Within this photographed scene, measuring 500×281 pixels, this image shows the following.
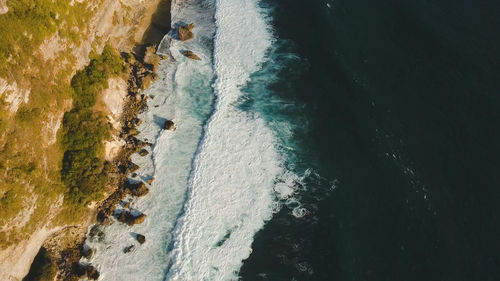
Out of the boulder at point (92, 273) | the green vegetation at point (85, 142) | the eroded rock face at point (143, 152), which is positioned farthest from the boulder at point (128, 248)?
the eroded rock face at point (143, 152)

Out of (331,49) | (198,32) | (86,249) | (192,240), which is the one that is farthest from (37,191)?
(331,49)

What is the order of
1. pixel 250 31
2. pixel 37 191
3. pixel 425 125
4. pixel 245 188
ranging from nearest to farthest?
1. pixel 37 191
2. pixel 245 188
3. pixel 425 125
4. pixel 250 31

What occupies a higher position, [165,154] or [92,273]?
[165,154]

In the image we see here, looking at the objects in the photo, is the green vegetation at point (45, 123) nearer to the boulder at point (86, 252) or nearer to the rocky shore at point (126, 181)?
the rocky shore at point (126, 181)

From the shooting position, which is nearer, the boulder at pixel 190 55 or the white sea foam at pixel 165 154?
the white sea foam at pixel 165 154

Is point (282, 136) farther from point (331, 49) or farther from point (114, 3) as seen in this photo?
point (114, 3)

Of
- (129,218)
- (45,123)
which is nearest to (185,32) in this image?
(45,123)

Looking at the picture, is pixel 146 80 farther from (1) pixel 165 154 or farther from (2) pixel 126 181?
(2) pixel 126 181
